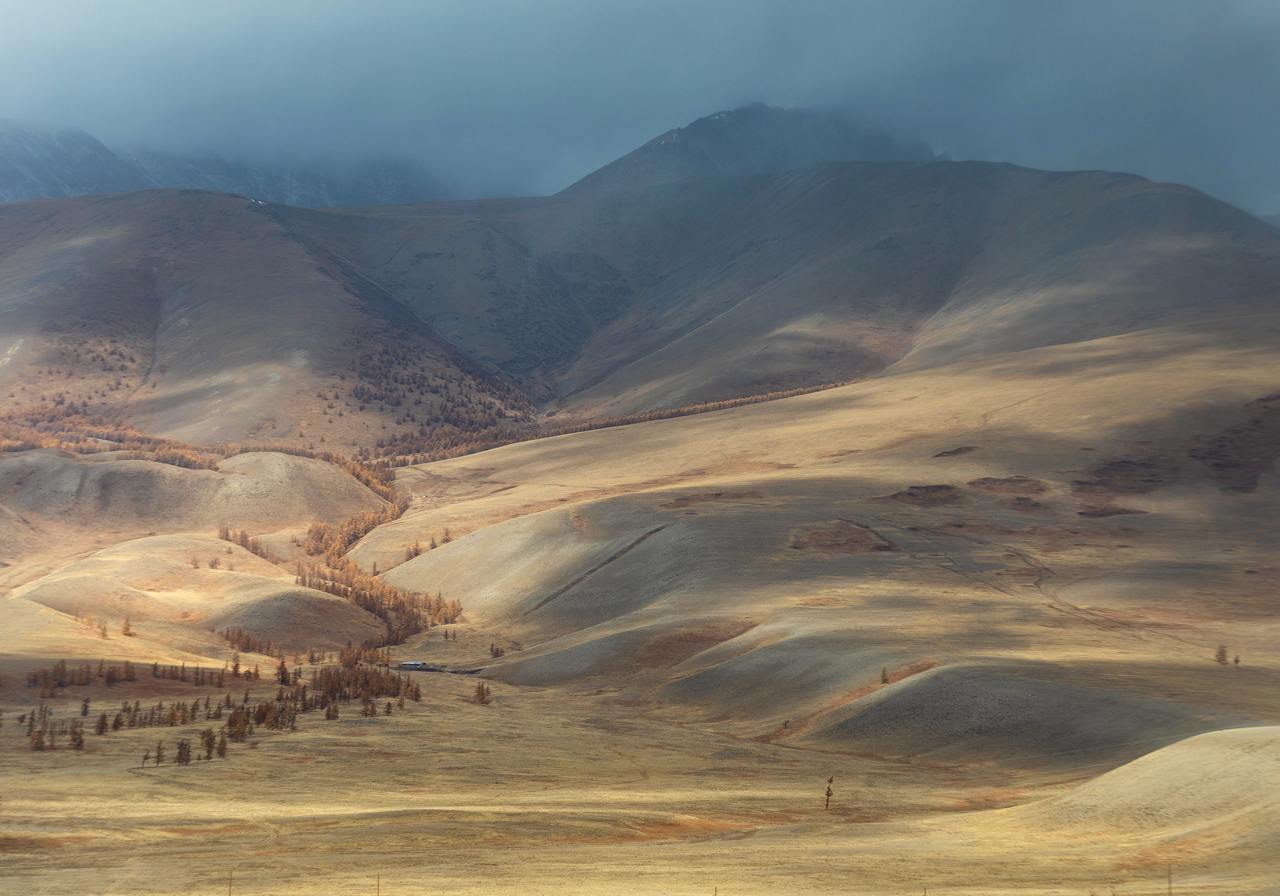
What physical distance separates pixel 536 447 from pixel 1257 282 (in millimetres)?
61434

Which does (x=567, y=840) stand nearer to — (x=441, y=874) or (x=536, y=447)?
(x=441, y=874)

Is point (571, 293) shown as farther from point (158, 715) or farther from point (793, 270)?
point (158, 715)

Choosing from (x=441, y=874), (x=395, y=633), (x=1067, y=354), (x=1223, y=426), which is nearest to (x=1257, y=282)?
(x=1067, y=354)

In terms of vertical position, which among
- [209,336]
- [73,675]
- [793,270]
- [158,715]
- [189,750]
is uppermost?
[793,270]

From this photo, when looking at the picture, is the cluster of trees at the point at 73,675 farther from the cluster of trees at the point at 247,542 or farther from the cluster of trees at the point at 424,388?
the cluster of trees at the point at 424,388

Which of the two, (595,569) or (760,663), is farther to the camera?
(595,569)

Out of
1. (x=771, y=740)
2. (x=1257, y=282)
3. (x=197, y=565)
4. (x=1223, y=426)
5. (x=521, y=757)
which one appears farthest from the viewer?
(x=1257, y=282)

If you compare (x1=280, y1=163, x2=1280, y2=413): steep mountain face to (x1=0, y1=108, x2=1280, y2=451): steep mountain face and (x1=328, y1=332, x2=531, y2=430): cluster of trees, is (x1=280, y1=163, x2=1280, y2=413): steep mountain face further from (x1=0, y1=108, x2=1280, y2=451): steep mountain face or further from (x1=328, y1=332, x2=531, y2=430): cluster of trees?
(x1=328, y1=332, x2=531, y2=430): cluster of trees

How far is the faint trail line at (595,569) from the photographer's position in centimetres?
4409

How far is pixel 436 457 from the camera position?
85875 millimetres

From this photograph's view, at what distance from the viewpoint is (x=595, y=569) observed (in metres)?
45.7

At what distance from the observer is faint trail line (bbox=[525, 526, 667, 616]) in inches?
1736

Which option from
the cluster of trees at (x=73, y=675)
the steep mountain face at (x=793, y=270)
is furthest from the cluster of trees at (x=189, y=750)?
the steep mountain face at (x=793, y=270)

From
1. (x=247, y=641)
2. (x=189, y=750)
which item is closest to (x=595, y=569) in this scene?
(x=247, y=641)
